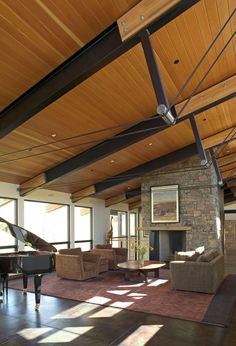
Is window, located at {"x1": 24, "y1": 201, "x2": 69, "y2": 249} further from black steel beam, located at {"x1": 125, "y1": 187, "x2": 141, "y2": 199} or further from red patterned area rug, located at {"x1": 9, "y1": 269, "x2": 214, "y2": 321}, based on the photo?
black steel beam, located at {"x1": 125, "y1": 187, "x2": 141, "y2": 199}

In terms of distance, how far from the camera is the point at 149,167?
10.1 m

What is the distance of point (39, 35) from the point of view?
3764mm

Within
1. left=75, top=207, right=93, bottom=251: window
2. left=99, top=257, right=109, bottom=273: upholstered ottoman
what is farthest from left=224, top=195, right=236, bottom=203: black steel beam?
left=99, top=257, right=109, bottom=273: upholstered ottoman

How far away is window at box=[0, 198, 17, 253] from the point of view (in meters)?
8.65

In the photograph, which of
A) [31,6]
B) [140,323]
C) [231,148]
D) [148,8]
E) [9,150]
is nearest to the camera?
[31,6]

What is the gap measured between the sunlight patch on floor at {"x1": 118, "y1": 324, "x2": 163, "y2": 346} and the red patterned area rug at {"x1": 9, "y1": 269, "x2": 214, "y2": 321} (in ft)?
2.24

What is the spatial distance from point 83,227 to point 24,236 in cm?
616

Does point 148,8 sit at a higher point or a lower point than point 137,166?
higher

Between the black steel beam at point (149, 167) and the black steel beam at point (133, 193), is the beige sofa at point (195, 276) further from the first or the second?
the black steel beam at point (133, 193)

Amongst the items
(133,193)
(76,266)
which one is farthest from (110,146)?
(133,193)

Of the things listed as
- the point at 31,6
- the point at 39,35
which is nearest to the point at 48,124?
the point at 39,35

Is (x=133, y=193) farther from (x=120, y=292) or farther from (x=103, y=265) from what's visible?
(x=120, y=292)

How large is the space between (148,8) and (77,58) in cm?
121

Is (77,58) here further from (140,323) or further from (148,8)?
(140,323)
